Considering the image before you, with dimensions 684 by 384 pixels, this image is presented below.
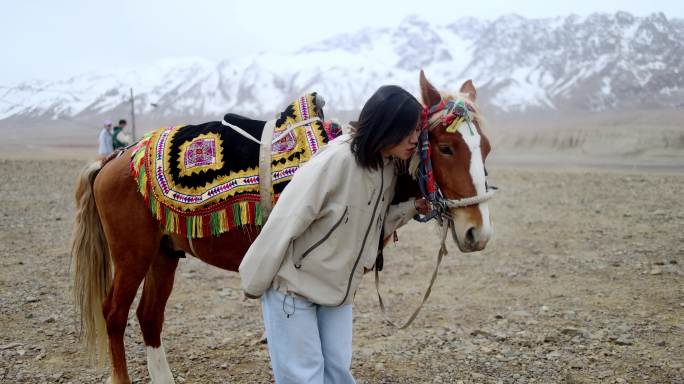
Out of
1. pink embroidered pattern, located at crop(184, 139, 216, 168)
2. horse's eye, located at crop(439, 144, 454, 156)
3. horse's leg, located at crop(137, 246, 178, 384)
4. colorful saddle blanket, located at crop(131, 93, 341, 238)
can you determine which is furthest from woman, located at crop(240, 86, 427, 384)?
horse's leg, located at crop(137, 246, 178, 384)

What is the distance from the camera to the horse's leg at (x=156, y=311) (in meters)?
3.27

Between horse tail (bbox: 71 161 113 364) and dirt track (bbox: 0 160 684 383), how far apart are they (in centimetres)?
31

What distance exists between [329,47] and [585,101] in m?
67.5

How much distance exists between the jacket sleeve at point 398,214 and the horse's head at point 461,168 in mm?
136

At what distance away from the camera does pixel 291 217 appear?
183 centimetres

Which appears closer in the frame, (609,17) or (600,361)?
(600,361)

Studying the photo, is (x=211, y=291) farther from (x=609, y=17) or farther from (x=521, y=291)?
(x=609, y=17)

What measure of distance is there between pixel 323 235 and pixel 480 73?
254ft

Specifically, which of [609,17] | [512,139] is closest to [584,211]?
[512,139]

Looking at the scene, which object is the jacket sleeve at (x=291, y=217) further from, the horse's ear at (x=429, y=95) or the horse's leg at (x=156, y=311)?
the horse's leg at (x=156, y=311)

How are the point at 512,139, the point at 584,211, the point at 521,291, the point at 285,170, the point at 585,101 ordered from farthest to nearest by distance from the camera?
1. the point at 585,101
2. the point at 512,139
3. the point at 584,211
4. the point at 521,291
5. the point at 285,170

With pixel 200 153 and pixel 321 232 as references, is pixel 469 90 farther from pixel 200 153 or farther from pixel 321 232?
pixel 200 153

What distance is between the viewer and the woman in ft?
6.05

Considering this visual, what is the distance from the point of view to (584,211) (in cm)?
885
